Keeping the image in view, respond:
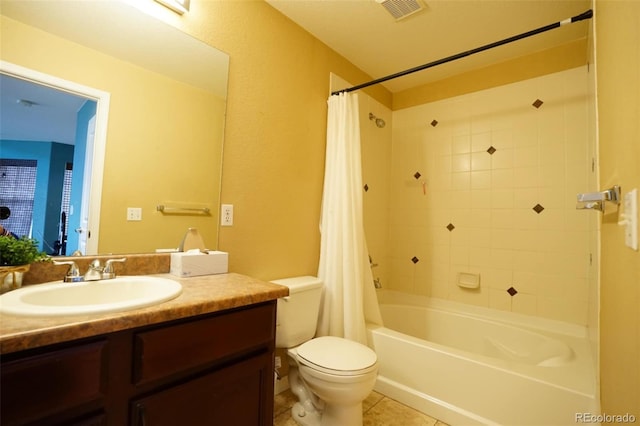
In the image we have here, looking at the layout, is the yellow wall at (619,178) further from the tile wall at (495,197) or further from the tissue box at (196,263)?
the tissue box at (196,263)

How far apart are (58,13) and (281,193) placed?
4.10 ft

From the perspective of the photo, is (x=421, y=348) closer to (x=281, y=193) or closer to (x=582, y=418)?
(x=582, y=418)

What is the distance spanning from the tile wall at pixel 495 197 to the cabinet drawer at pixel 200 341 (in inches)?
67.8

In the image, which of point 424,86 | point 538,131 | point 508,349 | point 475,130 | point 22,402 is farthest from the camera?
point 424,86

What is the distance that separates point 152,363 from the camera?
0.77m

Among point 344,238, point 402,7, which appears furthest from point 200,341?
point 402,7

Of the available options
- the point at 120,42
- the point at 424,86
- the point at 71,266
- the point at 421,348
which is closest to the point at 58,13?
the point at 120,42

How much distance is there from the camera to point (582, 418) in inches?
49.2

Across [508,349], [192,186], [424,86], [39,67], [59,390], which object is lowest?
[508,349]

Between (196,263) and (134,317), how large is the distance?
1.81 ft

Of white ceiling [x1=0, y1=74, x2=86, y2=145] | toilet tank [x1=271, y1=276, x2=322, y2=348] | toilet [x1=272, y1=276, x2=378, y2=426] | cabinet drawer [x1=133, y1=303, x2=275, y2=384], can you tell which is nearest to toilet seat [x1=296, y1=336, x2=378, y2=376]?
toilet [x1=272, y1=276, x2=378, y2=426]

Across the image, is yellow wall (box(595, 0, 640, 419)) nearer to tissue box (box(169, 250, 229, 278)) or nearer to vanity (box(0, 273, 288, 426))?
vanity (box(0, 273, 288, 426))

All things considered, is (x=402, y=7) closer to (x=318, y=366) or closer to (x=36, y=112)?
(x=36, y=112)

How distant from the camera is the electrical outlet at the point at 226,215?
1.54 m
